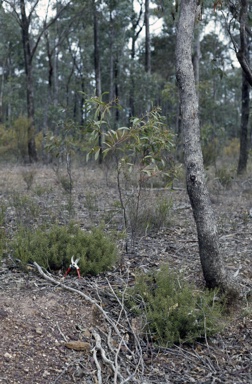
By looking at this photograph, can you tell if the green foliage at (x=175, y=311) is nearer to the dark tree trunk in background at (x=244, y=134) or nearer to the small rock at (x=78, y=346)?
the small rock at (x=78, y=346)

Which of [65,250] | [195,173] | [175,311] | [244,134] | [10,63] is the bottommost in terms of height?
[175,311]

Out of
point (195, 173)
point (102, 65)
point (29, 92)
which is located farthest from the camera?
point (102, 65)

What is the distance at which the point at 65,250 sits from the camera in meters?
5.10

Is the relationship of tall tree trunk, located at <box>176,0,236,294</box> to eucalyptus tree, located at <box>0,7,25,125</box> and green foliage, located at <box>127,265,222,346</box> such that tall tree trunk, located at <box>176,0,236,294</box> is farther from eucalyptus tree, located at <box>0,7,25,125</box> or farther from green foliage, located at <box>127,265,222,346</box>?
eucalyptus tree, located at <box>0,7,25,125</box>

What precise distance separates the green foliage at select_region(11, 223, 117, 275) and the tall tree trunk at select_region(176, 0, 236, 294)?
3.20 ft

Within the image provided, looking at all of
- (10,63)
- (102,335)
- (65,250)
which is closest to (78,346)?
(102,335)

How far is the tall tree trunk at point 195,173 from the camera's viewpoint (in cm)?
464

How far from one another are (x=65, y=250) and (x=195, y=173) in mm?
1467

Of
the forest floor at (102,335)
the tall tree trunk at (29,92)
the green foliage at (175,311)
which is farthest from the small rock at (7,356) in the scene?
the tall tree trunk at (29,92)

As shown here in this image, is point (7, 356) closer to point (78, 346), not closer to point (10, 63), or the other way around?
point (78, 346)

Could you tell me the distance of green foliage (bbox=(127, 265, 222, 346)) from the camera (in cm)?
422

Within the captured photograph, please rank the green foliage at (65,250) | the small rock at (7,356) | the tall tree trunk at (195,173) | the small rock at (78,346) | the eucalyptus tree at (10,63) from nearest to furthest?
1. the small rock at (7,356)
2. the small rock at (78,346)
3. the tall tree trunk at (195,173)
4. the green foliage at (65,250)
5. the eucalyptus tree at (10,63)

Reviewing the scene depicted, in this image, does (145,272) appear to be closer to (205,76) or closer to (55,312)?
(55,312)

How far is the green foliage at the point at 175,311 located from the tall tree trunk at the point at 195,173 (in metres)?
0.25
